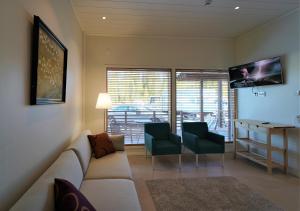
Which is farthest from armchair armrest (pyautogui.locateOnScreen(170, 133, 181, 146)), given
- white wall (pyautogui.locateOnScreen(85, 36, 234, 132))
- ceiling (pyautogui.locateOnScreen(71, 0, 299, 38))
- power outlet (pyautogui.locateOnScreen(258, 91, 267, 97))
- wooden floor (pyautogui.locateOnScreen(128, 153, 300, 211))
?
ceiling (pyautogui.locateOnScreen(71, 0, 299, 38))

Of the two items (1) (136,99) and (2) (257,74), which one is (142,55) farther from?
(2) (257,74)

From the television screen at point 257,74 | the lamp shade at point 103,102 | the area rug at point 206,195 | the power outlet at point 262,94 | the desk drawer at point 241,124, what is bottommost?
the area rug at point 206,195

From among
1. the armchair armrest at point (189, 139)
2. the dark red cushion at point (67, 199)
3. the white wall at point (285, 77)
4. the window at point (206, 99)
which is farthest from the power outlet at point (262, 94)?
the dark red cushion at point (67, 199)

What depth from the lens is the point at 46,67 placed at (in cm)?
207

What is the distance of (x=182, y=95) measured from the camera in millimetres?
5234

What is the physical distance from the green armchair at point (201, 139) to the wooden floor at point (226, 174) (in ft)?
1.11

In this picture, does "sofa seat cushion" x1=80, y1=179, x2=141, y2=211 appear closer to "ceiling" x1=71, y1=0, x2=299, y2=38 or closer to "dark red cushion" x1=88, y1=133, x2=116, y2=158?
"dark red cushion" x1=88, y1=133, x2=116, y2=158

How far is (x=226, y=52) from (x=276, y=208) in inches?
146

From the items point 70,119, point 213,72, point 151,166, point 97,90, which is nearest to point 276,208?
point 151,166

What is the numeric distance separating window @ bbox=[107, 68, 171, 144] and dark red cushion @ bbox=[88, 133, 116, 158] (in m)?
1.54

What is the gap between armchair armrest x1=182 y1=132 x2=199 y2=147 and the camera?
418 centimetres

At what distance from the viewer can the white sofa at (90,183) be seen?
1.36 metres

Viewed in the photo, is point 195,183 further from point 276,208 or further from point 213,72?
point 213,72

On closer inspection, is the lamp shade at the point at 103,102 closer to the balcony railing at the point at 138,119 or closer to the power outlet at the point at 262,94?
the balcony railing at the point at 138,119
